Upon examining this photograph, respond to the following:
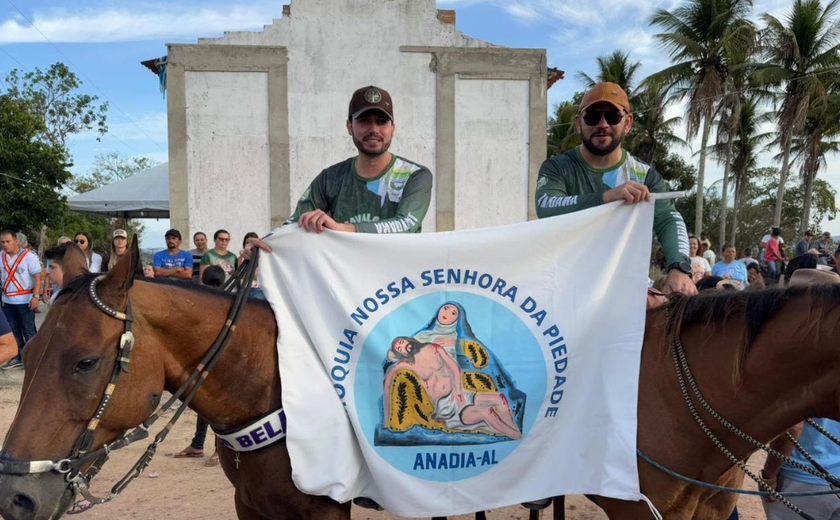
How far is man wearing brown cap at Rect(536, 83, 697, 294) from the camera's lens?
103 inches

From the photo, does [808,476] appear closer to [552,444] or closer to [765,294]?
[765,294]

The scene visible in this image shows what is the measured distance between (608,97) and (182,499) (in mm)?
4210

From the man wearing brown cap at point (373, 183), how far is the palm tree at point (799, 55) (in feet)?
81.9

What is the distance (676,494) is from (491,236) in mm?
1182

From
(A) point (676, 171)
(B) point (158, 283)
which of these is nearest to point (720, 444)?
(B) point (158, 283)

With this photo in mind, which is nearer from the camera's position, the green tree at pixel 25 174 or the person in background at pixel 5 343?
the person in background at pixel 5 343

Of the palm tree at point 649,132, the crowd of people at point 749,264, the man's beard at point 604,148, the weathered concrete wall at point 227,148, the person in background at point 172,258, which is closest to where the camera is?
the man's beard at point 604,148

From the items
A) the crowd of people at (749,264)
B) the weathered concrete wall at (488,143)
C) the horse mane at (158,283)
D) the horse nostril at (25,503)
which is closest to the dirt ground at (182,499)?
the crowd of people at (749,264)

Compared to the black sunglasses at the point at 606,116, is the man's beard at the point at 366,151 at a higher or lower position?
lower

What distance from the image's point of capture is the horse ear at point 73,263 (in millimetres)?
2041

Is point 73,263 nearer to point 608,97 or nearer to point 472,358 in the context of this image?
point 472,358

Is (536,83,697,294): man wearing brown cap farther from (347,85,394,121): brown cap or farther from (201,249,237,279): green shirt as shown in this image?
(201,249,237,279): green shirt

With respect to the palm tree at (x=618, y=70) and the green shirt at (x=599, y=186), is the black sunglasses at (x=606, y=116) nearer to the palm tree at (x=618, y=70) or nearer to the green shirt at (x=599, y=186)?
the green shirt at (x=599, y=186)

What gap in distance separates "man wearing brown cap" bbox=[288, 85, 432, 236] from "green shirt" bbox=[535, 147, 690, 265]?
0.57 m
